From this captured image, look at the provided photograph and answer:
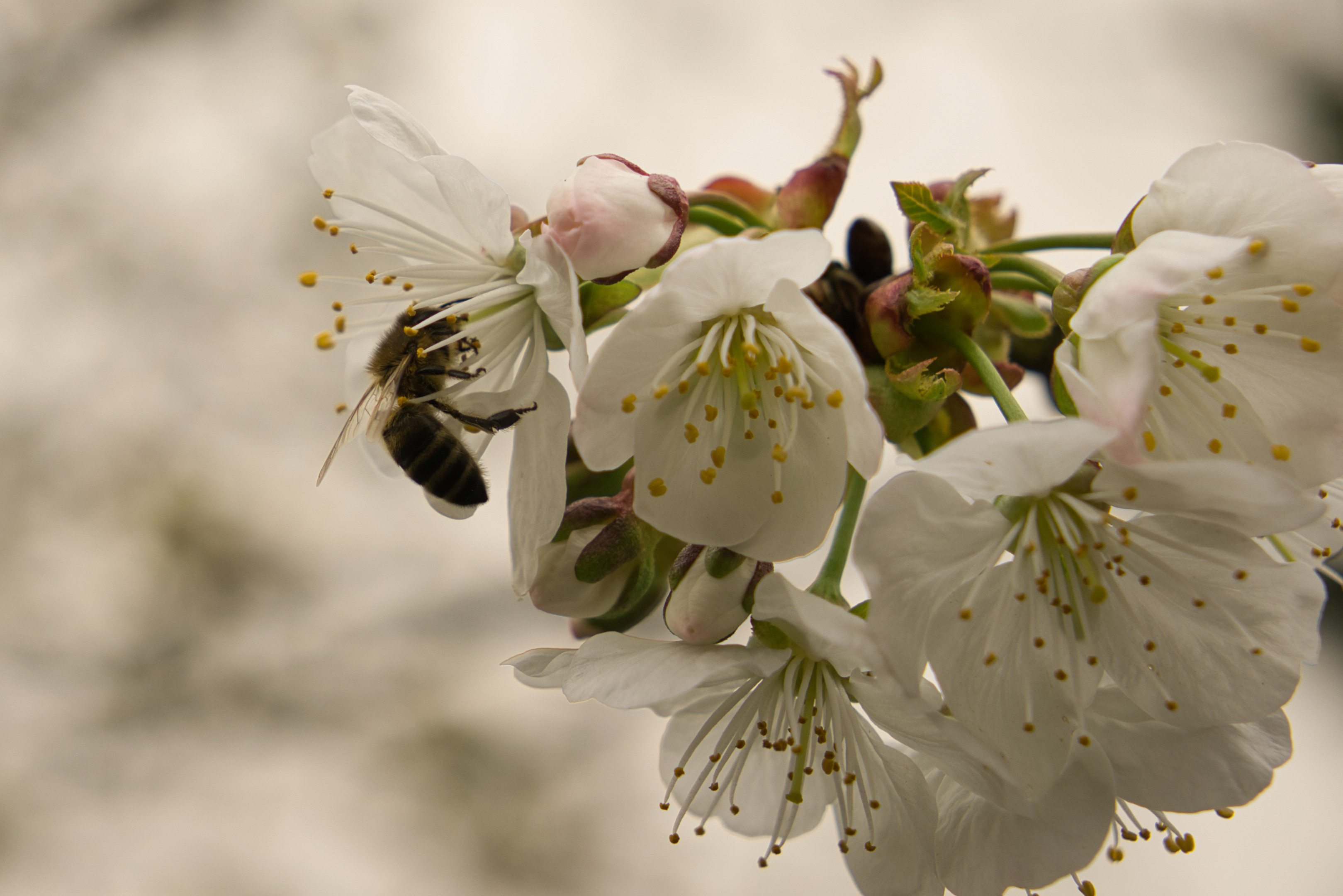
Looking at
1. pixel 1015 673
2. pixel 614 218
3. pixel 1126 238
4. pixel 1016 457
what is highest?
pixel 614 218

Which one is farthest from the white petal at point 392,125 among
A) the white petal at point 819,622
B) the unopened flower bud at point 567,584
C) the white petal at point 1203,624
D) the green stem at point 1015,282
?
the white petal at point 1203,624

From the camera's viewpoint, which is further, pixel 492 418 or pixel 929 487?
pixel 492 418

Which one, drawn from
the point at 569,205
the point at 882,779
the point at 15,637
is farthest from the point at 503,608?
the point at 569,205

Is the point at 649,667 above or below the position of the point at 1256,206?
below

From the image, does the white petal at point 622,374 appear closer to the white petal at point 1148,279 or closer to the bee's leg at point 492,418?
the bee's leg at point 492,418

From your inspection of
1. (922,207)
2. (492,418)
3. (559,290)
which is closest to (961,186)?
(922,207)

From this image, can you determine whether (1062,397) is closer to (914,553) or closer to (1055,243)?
(914,553)
